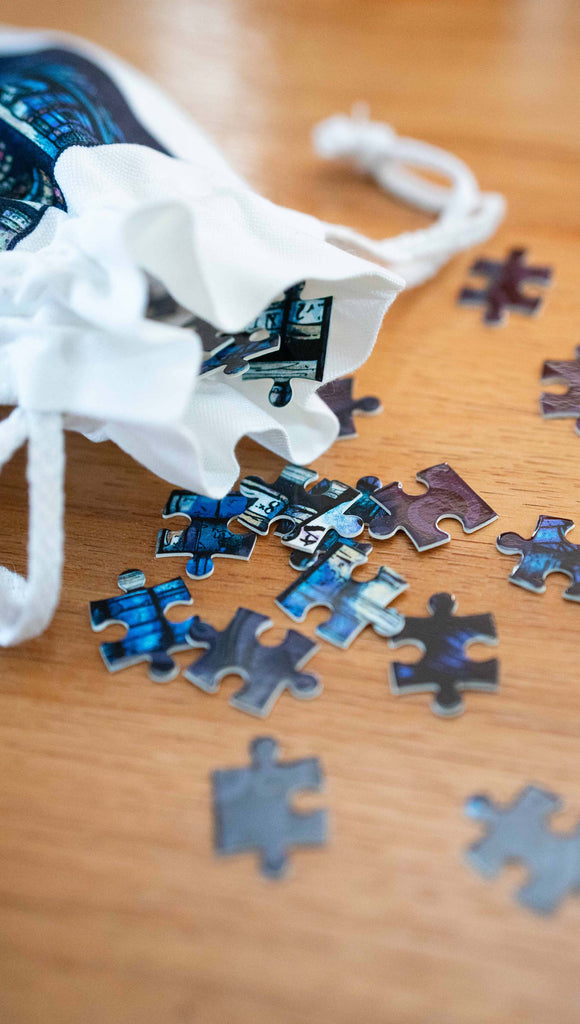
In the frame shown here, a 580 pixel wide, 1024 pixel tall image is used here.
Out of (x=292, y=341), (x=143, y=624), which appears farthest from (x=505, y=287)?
(x=143, y=624)

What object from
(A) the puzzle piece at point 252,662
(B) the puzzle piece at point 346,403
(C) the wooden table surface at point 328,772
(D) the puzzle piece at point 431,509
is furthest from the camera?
(B) the puzzle piece at point 346,403

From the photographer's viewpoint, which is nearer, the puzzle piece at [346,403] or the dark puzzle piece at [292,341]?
the dark puzzle piece at [292,341]

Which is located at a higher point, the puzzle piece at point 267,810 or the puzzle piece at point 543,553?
the puzzle piece at point 543,553

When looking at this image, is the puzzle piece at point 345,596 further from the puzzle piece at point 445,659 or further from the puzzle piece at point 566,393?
the puzzle piece at point 566,393

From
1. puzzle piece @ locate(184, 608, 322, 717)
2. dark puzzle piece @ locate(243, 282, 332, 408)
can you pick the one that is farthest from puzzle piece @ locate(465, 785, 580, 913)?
dark puzzle piece @ locate(243, 282, 332, 408)

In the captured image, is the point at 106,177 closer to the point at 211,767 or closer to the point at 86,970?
the point at 211,767

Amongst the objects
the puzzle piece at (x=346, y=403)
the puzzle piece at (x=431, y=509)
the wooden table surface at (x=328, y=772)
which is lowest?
the wooden table surface at (x=328, y=772)

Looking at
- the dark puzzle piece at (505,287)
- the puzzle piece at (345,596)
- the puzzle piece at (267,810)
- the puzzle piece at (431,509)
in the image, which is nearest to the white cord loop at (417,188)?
the dark puzzle piece at (505,287)
